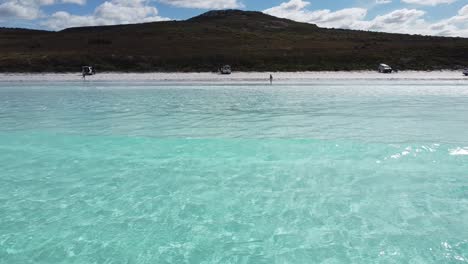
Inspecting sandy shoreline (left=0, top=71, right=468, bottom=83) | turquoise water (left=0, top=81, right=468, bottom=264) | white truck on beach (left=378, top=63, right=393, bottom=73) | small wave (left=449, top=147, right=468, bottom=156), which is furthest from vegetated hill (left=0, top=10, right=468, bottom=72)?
small wave (left=449, top=147, right=468, bottom=156)

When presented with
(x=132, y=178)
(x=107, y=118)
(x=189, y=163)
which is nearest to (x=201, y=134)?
(x=189, y=163)

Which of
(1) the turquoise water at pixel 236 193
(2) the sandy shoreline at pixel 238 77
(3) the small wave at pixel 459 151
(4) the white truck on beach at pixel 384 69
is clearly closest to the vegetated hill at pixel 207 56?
(4) the white truck on beach at pixel 384 69

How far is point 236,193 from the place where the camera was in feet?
24.1

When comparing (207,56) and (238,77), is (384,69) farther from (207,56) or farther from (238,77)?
(207,56)

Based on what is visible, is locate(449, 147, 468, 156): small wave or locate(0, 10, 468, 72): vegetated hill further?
locate(0, 10, 468, 72): vegetated hill

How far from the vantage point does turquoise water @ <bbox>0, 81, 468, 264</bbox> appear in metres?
5.27

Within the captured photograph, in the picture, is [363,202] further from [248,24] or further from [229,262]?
[248,24]

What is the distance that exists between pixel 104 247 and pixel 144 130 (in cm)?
873

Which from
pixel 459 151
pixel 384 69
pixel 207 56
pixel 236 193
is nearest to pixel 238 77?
pixel 207 56

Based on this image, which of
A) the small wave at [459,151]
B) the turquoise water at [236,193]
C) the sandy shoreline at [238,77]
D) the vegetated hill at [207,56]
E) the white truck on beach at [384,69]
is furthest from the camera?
the vegetated hill at [207,56]

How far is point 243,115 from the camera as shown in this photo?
17.5m

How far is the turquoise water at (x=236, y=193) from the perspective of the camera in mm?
5273

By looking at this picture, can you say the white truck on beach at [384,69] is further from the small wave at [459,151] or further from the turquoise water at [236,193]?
the small wave at [459,151]

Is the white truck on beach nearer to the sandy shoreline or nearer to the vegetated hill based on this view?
the sandy shoreline
